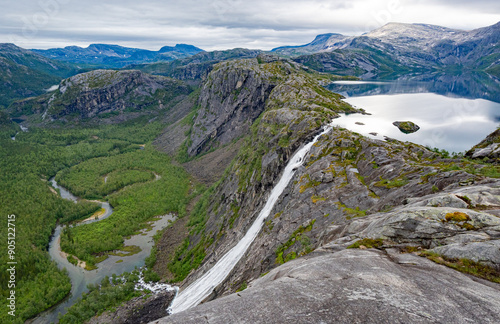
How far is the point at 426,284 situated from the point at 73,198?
493ft

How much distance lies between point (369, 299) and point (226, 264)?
37.9m

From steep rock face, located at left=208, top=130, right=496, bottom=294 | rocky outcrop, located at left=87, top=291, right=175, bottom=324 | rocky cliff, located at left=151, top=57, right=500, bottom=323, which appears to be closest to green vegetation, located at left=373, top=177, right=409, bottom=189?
steep rock face, located at left=208, top=130, right=496, bottom=294

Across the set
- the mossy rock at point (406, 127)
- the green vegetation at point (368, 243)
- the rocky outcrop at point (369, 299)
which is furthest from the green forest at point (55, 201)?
the mossy rock at point (406, 127)

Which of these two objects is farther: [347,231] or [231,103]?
[231,103]

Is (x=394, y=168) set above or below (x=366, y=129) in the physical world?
below

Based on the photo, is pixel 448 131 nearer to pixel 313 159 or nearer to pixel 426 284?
pixel 313 159

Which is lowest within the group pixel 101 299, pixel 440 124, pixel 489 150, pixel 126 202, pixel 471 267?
pixel 101 299

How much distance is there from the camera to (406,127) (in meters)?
81.2

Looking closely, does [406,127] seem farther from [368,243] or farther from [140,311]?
[140,311]

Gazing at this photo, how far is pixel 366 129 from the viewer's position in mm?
73375

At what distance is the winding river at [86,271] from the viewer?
2552 inches

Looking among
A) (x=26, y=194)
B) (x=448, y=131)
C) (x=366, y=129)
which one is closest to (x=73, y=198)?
(x=26, y=194)

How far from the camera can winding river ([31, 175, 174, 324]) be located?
64.8 meters

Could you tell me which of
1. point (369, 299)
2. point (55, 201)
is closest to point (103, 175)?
point (55, 201)
